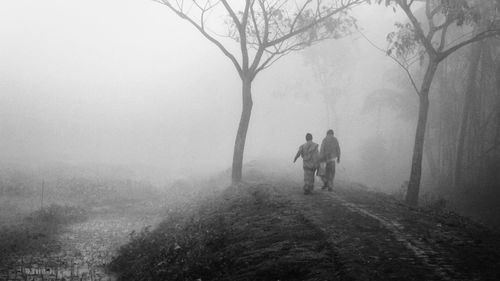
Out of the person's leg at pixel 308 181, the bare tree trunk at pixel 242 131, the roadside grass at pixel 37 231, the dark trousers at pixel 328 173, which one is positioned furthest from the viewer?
the bare tree trunk at pixel 242 131

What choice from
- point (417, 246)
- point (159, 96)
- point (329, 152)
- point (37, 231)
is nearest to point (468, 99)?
point (329, 152)

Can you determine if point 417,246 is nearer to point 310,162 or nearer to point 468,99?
point 310,162

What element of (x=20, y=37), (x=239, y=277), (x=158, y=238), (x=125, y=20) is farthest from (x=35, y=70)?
(x=239, y=277)

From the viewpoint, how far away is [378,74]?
75.4 meters

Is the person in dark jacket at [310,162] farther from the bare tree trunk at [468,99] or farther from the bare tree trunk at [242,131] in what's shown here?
the bare tree trunk at [468,99]

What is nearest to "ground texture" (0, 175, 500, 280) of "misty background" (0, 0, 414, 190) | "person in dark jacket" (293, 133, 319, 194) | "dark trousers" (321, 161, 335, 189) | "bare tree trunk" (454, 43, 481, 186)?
"person in dark jacket" (293, 133, 319, 194)

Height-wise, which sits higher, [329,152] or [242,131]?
[242,131]

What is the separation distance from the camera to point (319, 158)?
14422 mm

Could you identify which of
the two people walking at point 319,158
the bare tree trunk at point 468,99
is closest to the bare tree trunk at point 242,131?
the two people walking at point 319,158

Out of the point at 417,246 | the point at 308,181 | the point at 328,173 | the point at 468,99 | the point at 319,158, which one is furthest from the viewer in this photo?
the point at 468,99

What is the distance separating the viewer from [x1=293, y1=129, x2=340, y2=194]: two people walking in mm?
14203

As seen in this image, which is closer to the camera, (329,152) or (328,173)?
(329,152)

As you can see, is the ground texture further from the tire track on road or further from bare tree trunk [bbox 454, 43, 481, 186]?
bare tree trunk [bbox 454, 43, 481, 186]

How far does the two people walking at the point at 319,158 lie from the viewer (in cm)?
1420
